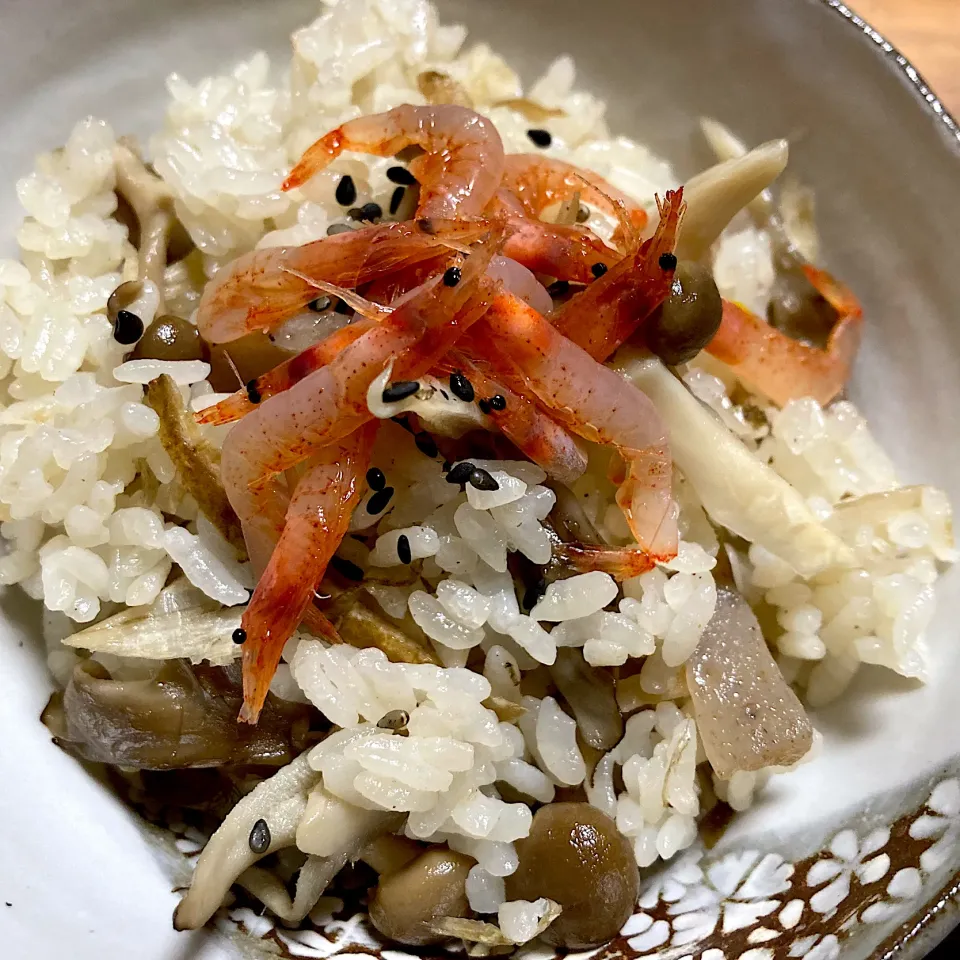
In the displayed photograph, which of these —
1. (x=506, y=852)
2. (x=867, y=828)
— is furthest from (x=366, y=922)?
(x=867, y=828)

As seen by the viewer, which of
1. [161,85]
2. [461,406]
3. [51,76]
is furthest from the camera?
[161,85]

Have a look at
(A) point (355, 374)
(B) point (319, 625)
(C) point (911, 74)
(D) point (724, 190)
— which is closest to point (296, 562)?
(B) point (319, 625)

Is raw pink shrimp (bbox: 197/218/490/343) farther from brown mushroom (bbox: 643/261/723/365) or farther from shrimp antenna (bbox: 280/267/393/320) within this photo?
brown mushroom (bbox: 643/261/723/365)

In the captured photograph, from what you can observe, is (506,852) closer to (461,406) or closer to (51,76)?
(461,406)

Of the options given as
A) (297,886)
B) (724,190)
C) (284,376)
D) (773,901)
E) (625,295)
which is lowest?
(297,886)

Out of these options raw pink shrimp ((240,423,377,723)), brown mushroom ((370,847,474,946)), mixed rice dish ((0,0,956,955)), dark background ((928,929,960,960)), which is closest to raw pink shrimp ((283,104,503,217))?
mixed rice dish ((0,0,956,955))

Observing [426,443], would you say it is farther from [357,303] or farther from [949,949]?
[949,949]

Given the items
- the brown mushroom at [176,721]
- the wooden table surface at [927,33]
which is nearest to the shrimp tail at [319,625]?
the brown mushroom at [176,721]
